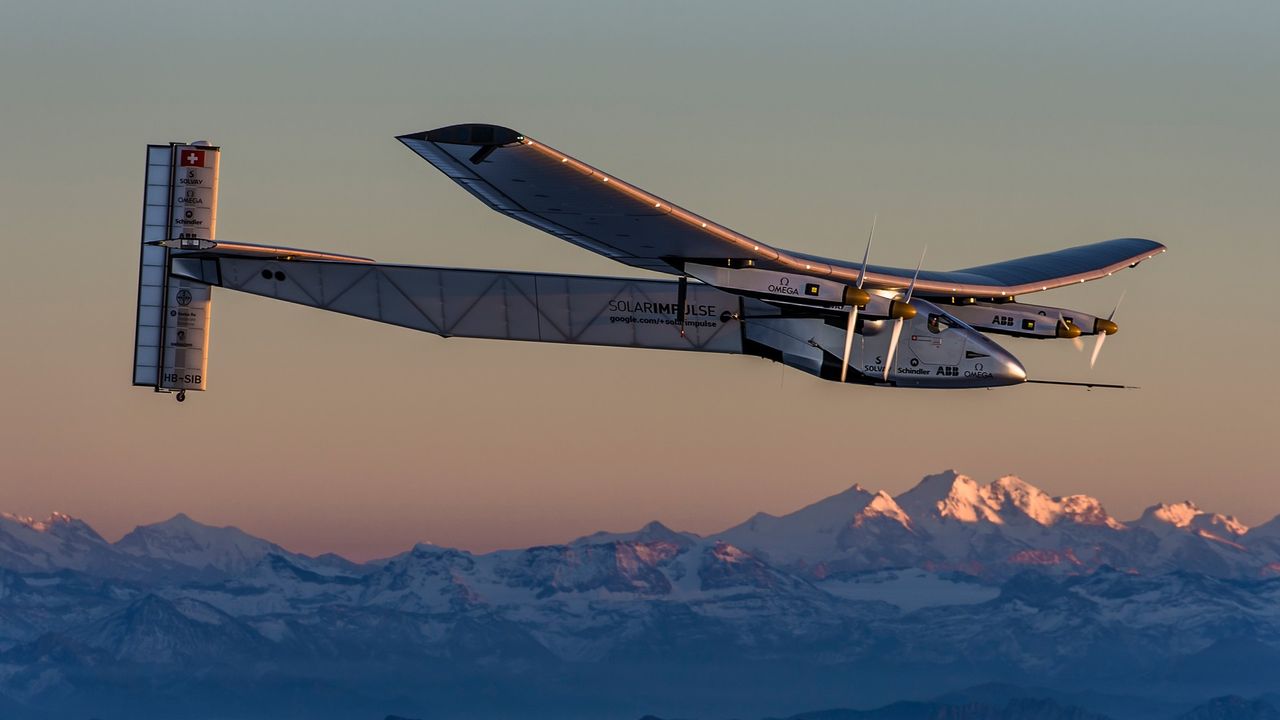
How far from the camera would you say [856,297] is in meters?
58.3

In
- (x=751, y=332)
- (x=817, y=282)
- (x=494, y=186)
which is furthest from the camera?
(x=751, y=332)

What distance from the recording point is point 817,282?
58531 millimetres

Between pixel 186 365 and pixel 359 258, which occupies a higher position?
pixel 359 258

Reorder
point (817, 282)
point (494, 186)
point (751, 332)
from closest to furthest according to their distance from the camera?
1. point (494, 186)
2. point (817, 282)
3. point (751, 332)

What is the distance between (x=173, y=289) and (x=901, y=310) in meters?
28.9

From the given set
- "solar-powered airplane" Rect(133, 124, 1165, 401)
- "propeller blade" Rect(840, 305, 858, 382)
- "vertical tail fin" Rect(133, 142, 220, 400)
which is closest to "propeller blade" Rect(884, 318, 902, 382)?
"solar-powered airplane" Rect(133, 124, 1165, 401)

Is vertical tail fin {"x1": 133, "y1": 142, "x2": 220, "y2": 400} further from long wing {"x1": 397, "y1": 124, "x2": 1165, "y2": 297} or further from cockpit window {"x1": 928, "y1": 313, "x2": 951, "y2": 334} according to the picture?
cockpit window {"x1": 928, "y1": 313, "x2": 951, "y2": 334}

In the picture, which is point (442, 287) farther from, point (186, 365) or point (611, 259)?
point (186, 365)

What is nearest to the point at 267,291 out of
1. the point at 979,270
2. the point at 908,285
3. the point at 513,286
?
the point at 513,286

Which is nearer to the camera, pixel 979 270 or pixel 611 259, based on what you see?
pixel 611 259

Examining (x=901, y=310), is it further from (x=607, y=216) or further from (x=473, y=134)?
(x=473, y=134)

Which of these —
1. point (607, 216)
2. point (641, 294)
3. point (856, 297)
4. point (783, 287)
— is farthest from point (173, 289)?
point (856, 297)

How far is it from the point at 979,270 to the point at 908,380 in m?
11.7

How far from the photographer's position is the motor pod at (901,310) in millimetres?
58781
